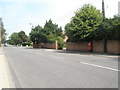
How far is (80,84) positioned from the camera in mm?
6953

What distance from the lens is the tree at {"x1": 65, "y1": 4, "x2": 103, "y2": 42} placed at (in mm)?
27197

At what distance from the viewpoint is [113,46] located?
2434 cm

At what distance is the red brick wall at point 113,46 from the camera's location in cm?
2345

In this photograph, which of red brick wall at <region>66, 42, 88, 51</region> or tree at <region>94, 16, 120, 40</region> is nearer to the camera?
tree at <region>94, 16, 120, 40</region>

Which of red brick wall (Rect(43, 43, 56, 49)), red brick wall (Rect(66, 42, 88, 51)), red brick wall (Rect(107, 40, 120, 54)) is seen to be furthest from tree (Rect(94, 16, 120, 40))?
red brick wall (Rect(43, 43, 56, 49))

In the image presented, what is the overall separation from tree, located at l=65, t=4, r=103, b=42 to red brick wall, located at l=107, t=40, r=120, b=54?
10.8 ft

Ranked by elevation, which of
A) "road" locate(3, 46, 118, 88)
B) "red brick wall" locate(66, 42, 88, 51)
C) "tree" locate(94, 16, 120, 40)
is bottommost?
"road" locate(3, 46, 118, 88)

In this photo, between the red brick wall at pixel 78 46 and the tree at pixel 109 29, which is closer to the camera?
the tree at pixel 109 29

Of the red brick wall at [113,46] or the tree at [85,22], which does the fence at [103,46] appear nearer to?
the red brick wall at [113,46]

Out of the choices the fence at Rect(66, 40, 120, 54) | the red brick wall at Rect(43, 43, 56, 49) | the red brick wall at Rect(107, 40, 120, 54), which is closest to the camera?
the red brick wall at Rect(107, 40, 120, 54)

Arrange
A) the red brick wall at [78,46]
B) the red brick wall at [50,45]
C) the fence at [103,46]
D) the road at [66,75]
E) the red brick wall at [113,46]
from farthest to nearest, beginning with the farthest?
the red brick wall at [50,45] < the red brick wall at [78,46] < the fence at [103,46] < the red brick wall at [113,46] < the road at [66,75]

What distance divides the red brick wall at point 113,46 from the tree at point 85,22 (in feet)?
10.8

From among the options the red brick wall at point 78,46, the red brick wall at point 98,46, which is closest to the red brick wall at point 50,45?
the red brick wall at point 78,46

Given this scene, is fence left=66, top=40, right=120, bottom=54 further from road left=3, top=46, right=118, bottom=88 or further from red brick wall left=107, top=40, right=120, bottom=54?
road left=3, top=46, right=118, bottom=88
